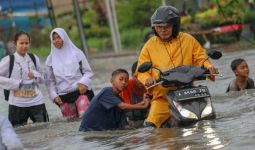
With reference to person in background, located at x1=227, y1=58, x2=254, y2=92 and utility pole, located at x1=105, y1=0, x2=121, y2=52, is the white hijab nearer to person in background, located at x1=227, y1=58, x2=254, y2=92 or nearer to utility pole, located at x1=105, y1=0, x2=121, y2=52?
person in background, located at x1=227, y1=58, x2=254, y2=92

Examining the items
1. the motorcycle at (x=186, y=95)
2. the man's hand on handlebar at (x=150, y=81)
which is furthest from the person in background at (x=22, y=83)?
the motorcycle at (x=186, y=95)

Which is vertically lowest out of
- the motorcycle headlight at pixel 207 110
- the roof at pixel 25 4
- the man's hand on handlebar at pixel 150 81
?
the motorcycle headlight at pixel 207 110

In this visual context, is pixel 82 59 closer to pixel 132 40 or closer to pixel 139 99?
pixel 139 99

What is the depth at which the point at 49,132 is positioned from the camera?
11.0 metres

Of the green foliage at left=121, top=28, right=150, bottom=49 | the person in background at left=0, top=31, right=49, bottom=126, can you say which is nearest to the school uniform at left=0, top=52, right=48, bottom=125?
the person in background at left=0, top=31, right=49, bottom=126

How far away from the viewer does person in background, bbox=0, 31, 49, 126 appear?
11.5 m

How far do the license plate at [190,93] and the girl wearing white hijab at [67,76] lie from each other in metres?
3.23

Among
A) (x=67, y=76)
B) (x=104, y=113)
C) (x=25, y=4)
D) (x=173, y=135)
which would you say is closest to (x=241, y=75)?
(x=67, y=76)

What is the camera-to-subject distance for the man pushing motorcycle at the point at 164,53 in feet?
29.5

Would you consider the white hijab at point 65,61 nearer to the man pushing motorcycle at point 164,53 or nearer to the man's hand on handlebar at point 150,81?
the man pushing motorcycle at point 164,53

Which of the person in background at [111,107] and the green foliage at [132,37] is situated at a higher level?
the green foliage at [132,37]

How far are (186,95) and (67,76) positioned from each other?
3539 millimetres

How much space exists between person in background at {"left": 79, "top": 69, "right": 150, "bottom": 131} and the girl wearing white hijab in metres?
1.78

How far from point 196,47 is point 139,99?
4.47 feet
